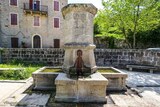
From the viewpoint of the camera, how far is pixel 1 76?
745 centimetres

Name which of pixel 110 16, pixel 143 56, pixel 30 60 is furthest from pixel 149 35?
pixel 30 60

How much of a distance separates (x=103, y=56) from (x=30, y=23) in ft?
48.4

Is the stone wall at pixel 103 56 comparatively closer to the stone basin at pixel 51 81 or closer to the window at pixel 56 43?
the stone basin at pixel 51 81

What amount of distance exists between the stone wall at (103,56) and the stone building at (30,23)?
11475mm

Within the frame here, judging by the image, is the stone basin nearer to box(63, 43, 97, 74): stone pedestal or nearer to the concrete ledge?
box(63, 43, 97, 74): stone pedestal

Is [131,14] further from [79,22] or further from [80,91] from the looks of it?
[80,91]

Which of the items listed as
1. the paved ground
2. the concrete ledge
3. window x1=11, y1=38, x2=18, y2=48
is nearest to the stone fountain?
the paved ground

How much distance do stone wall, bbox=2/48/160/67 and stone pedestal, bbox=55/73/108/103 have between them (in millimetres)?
6658

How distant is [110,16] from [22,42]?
12.4 metres

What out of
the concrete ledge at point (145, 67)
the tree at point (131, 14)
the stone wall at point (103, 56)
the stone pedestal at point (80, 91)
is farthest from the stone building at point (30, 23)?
the stone pedestal at point (80, 91)

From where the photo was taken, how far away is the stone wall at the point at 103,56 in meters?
10.4

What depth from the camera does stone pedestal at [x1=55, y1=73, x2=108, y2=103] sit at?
4.34 metres

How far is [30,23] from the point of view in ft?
75.6

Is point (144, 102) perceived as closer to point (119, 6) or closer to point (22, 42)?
point (119, 6)
